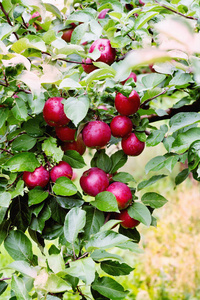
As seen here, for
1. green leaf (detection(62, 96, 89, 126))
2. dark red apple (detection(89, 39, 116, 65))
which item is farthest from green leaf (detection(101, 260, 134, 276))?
dark red apple (detection(89, 39, 116, 65))

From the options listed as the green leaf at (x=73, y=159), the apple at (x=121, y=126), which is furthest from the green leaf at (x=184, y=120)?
the green leaf at (x=73, y=159)

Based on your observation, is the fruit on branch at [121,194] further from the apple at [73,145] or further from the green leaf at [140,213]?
A: the apple at [73,145]

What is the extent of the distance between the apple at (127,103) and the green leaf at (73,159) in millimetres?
146

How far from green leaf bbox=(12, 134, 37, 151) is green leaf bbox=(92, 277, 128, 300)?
33 centimetres

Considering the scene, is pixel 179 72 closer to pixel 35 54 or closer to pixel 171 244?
pixel 35 54

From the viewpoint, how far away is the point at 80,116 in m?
0.62

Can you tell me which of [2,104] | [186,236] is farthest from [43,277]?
[186,236]

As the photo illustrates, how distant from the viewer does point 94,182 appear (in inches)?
29.7

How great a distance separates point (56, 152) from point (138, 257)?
2.26 metres

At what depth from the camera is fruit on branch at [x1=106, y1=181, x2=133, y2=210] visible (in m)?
0.74

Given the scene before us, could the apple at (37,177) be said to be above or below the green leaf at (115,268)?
above

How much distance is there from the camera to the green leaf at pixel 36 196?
69cm

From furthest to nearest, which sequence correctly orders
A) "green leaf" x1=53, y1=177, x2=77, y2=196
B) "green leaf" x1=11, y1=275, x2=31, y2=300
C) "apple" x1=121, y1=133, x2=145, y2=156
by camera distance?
"apple" x1=121, y1=133, x2=145, y2=156 < "green leaf" x1=53, y1=177, x2=77, y2=196 < "green leaf" x1=11, y1=275, x2=31, y2=300

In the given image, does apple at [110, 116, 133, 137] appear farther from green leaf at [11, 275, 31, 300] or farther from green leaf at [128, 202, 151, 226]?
green leaf at [11, 275, 31, 300]
